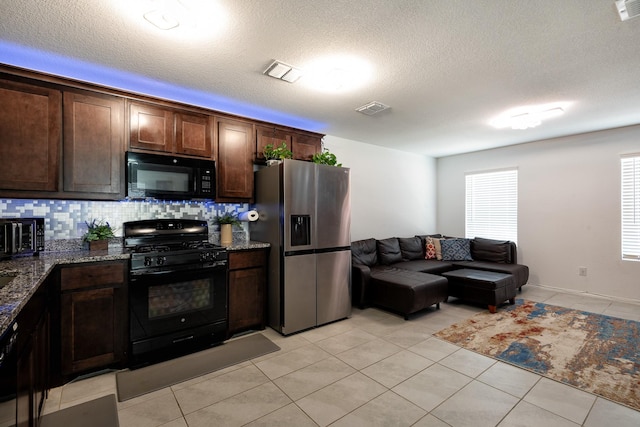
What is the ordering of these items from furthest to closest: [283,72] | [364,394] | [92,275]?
[283,72] → [92,275] → [364,394]

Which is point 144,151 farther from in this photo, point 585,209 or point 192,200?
point 585,209

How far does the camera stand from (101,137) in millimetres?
2654

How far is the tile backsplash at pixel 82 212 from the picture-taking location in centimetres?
258

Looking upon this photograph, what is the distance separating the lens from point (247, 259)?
319 cm

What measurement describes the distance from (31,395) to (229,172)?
2397mm

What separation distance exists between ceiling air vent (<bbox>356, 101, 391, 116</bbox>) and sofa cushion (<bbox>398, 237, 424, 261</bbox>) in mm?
2701

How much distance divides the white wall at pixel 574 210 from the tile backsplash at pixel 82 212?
17.8 feet

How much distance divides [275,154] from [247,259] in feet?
4.16

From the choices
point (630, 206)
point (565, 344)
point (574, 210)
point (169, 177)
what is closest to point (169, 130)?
point (169, 177)

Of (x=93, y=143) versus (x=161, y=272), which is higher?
(x=93, y=143)

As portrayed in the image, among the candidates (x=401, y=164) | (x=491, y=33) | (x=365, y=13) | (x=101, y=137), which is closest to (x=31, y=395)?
(x=101, y=137)

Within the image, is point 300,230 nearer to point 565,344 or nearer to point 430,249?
point 565,344

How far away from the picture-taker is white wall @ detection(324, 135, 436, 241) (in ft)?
16.6

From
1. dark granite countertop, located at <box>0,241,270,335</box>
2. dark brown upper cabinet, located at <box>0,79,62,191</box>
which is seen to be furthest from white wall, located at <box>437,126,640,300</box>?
dark brown upper cabinet, located at <box>0,79,62,191</box>
